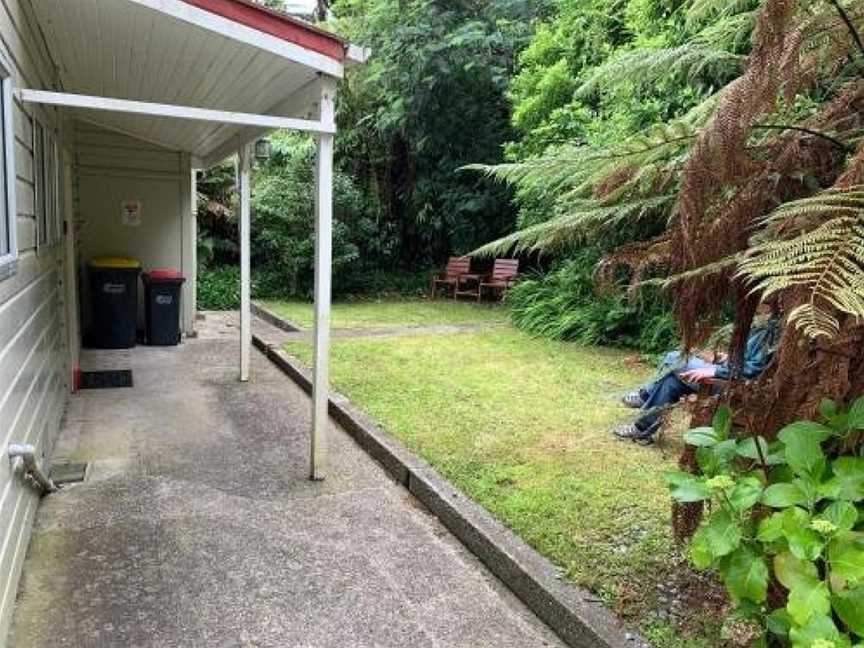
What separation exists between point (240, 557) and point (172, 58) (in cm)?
309

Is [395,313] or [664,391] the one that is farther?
[395,313]

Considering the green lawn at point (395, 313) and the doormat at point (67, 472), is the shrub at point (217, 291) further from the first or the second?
the doormat at point (67, 472)

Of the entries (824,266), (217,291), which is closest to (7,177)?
(824,266)

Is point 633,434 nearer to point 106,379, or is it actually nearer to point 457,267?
point 106,379

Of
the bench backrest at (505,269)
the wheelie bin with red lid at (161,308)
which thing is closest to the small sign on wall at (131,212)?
the wheelie bin with red lid at (161,308)

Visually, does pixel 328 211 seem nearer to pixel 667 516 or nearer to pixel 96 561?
pixel 96 561

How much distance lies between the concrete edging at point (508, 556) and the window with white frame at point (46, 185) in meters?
2.52

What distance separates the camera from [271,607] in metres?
2.95

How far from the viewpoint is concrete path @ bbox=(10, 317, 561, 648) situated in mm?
2799

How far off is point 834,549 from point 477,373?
539 centimetres

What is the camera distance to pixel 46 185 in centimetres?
482

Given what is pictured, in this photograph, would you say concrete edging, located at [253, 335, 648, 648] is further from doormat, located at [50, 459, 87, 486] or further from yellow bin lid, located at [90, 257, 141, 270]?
yellow bin lid, located at [90, 257, 141, 270]

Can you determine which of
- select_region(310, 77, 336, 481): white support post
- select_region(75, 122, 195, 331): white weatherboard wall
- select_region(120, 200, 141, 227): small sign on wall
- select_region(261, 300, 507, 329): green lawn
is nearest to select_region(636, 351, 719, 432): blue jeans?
select_region(310, 77, 336, 481): white support post

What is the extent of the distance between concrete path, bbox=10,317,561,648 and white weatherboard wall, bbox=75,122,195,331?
4085 mm
